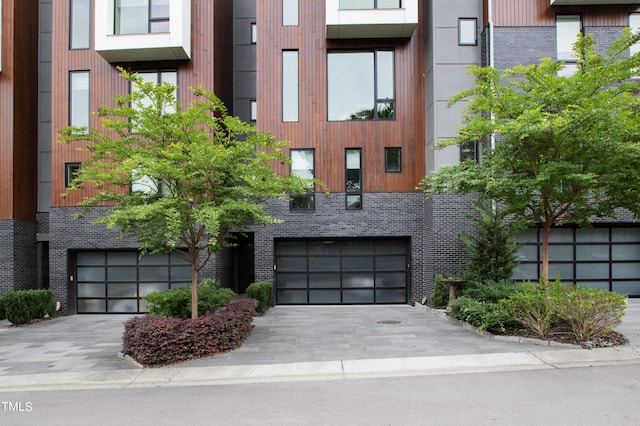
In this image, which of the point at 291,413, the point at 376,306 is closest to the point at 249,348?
the point at 291,413

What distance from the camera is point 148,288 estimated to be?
53.8ft

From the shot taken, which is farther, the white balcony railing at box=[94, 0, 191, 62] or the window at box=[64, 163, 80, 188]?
the window at box=[64, 163, 80, 188]

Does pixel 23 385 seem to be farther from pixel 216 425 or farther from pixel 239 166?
pixel 239 166

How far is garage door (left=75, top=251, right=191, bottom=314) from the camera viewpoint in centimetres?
1639

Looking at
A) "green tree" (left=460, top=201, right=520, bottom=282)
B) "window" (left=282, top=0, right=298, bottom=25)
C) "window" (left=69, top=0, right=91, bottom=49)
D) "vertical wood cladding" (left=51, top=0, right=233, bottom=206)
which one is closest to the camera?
"green tree" (left=460, top=201, right=520, bottom=282)

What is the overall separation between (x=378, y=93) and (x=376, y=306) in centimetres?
772

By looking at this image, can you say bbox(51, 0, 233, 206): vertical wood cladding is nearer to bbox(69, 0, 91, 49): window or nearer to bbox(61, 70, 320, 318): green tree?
bbox(69, 0, 91, 49): window

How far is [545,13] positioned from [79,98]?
54.7ft

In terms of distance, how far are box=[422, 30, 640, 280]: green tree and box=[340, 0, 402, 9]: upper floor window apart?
21.3 feet

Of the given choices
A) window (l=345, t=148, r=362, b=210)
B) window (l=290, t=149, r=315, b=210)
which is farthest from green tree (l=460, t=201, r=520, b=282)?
window (l=290, t=149, r=315, b=210)

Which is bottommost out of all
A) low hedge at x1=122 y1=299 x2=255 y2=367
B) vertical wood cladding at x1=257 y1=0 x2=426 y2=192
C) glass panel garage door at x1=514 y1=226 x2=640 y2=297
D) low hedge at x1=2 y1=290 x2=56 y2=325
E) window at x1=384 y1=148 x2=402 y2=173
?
low hedge at x1=2 y1=290 x2=56 y2=325

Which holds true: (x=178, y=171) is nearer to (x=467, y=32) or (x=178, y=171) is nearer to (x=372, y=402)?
(x=372, y=402)

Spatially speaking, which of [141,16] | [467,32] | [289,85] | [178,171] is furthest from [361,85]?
[178,171]

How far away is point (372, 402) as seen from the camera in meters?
6.22
